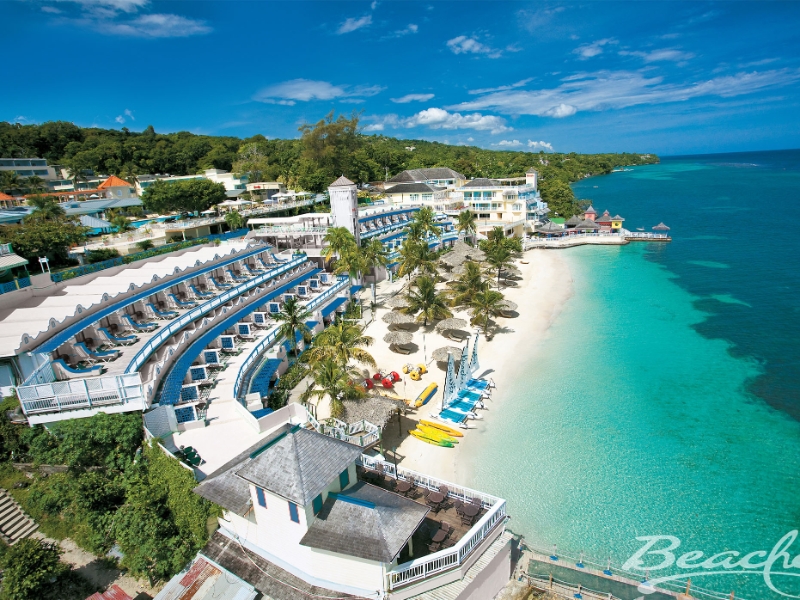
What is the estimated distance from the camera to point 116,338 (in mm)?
25047

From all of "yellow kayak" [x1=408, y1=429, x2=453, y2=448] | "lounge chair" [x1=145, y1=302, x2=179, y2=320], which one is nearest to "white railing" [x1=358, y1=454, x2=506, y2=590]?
"yellow kayak" [x1=408, y1=429, x2=453, y2=448]

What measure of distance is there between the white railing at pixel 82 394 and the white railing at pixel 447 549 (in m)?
9.87

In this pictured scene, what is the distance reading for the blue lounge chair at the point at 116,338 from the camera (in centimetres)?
2420

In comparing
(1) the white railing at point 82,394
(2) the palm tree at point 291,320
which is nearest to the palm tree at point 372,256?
(2) the palm tree at point 291,320

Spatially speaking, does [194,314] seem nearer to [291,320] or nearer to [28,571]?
[291,320]

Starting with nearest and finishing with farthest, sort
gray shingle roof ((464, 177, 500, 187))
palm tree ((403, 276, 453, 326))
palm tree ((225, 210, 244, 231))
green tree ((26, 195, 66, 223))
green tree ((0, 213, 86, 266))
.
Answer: green tree ((0, 213, 86, 266)), palm tree ((403, 276, 453, 326)), green tree ((26, 195, 66, 223)), palm tree ((225, 210, 244, 231)), gray shingle roof ((464, 177, 500, 187))

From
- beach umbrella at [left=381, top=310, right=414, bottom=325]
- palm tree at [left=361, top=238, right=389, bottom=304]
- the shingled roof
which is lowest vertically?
beach umbrella at [left=381, top=310, right=414, bottom=325]

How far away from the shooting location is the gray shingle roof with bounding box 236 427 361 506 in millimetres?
11641

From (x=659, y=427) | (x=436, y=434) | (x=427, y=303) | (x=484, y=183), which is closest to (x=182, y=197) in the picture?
(x=427, y=303)

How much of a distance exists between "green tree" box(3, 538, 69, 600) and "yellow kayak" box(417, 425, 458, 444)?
602 inches

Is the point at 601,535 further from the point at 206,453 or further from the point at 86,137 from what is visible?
the point at 86,137

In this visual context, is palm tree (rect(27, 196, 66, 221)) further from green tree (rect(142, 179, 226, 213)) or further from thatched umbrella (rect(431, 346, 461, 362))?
thatched umbrella (rect(431, 346, 461, 362))

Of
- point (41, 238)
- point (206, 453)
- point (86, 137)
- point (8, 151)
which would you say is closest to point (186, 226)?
point (41, 238)

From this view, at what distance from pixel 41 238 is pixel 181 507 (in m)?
30.8
